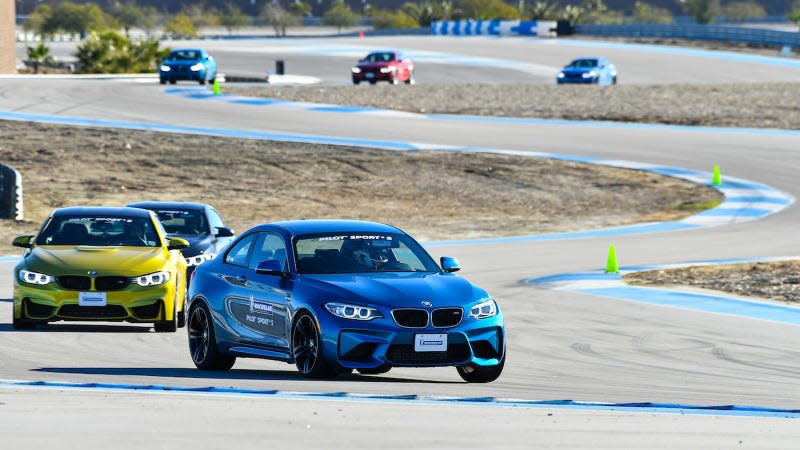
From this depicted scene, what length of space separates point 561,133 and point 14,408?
37.0 m

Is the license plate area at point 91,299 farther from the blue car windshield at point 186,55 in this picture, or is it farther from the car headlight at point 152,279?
the blue car windshield at point 186,55

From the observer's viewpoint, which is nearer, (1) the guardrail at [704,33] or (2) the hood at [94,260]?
(2) the hood at [94,260]

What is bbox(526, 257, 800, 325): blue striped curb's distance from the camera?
18.4 m

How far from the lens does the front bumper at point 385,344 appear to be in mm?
11828

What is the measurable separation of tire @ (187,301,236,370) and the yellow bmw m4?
2512 mm

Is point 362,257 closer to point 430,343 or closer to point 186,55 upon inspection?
point 430,343

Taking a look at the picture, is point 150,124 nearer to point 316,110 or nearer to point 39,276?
point 316,110

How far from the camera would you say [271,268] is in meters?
12.6

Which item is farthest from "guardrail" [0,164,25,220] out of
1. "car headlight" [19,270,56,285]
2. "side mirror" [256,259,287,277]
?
"side mirror" [256,259,287,277]

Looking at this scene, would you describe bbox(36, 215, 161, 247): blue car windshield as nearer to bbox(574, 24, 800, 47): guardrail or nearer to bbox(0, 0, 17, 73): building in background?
bbox(0, 0, 17, 73): building in background

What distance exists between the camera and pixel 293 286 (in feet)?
41.0

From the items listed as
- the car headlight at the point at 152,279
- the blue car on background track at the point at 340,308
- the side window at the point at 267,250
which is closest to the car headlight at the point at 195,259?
the car headlight at the point at 152,279

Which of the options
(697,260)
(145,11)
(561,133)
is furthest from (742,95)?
(145,11)

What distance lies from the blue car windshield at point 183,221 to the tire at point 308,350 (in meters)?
8.31
